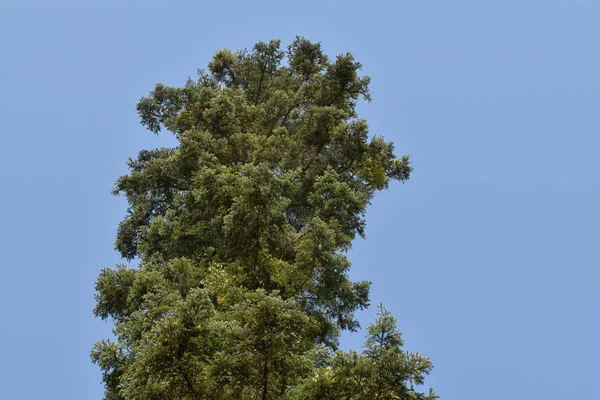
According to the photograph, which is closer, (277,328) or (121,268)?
(277,328)

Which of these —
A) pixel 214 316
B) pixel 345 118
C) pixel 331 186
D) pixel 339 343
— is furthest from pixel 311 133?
pixel 214 316

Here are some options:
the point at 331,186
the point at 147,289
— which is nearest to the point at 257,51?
the point at 331,186

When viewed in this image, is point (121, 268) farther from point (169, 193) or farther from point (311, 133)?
point (311, 133)

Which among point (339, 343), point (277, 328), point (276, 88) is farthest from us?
point (276, 88)

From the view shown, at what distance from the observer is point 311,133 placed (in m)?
17.2

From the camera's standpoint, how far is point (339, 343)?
16.0 metres

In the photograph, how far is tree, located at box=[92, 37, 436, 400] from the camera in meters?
8.19

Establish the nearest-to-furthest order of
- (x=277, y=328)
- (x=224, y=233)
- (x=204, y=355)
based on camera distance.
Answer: (x=277, y=328) < (x=204, y=355) < (x=224, y=233)

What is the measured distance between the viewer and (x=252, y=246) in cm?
1265

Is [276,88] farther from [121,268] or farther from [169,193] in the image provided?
[121,268]

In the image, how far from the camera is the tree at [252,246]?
819 centimetres

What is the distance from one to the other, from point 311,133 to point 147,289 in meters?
7.54

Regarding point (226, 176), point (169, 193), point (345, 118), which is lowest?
point (226, 176)

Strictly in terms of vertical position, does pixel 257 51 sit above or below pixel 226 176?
above
